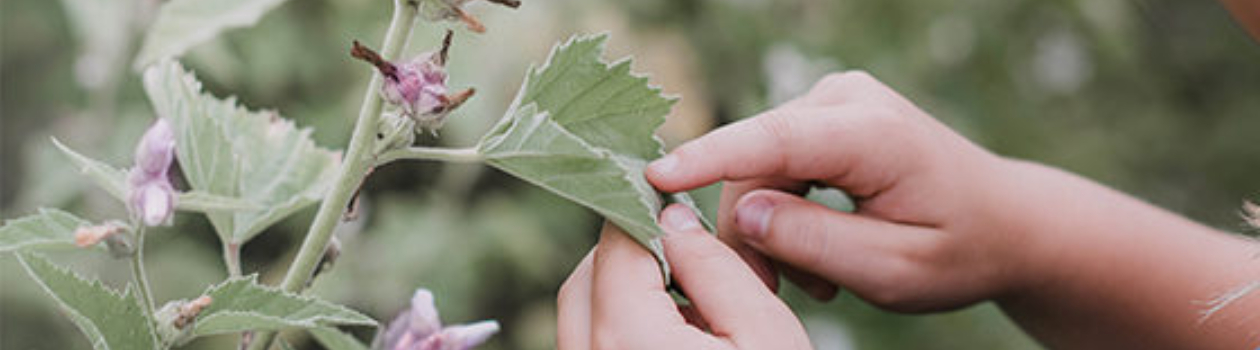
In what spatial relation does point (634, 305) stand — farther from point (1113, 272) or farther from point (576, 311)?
point (1113, 272)

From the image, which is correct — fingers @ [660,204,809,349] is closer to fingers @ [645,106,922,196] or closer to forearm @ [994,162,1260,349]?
fingers @ [645,106,922,196]

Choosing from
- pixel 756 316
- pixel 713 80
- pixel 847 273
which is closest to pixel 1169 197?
pixel 713 80

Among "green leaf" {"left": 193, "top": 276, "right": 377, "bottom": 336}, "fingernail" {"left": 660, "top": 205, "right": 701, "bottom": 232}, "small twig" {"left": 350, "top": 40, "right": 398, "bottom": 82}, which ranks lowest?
"fingernail" {"left": 660, "top": 205, "right": 701, "bottom": 232}

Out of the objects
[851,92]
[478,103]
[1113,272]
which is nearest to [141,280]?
[851,92]

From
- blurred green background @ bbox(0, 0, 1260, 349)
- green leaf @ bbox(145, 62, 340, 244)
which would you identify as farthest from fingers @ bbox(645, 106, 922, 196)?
blurred green background @ bbox(0, 0, 1260, 349)

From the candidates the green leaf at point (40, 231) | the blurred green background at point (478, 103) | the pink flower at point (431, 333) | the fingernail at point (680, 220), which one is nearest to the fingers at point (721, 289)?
the fingernail at point (680, 220)

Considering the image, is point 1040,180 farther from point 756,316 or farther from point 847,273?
point 756,316

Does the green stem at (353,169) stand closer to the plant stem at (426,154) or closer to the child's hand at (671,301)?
the plant stem at (426,154)
